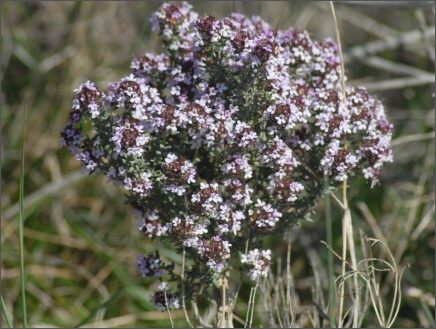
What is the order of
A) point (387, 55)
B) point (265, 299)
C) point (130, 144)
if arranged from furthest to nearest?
point (387, 55) < point (265, 299) < point (130, 144)

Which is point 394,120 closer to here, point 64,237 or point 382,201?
point 382,201

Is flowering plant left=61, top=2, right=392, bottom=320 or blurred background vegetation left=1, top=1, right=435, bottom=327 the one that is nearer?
flowering plant left=61, top=2, right=392, bottom=320

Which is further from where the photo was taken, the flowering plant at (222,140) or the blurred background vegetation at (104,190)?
the blurred background vegetation at (104,190)

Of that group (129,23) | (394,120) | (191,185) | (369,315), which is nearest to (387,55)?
(394,120)

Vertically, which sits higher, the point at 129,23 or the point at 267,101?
the point at 129,23
